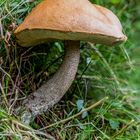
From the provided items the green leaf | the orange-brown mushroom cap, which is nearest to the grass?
the green leaf

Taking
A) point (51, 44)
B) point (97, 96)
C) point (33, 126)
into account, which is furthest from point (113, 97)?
point (33, 126)

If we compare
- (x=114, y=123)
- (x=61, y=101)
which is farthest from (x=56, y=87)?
(x=114, y=123)

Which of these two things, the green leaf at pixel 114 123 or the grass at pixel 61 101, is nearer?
the grass at pixel 61 101

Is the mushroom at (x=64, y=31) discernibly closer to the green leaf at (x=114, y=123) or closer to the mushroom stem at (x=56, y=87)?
the mushroom stem at (x=56, y=87)

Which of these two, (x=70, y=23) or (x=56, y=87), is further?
(x=56, y=87)

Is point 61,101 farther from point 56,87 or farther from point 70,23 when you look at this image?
point 70,23

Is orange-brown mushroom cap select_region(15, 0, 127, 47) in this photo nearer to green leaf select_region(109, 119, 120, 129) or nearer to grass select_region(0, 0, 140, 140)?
grass select_region(0, 0, 140, 140)

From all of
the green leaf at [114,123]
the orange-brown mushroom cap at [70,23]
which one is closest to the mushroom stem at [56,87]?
the orange-brown mushroom cap at [70,23]
